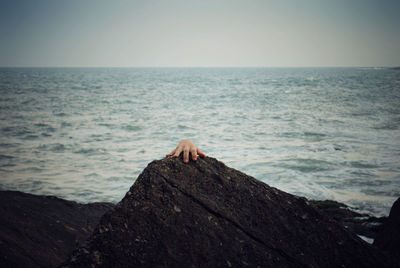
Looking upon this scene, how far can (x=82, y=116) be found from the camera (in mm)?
17797

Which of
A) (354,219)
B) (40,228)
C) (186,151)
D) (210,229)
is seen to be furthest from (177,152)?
(354,219)

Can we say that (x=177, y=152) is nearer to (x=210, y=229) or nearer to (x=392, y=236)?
(x=210, y=229)

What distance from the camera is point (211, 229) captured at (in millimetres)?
1989

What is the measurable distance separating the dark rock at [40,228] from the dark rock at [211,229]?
145 cm

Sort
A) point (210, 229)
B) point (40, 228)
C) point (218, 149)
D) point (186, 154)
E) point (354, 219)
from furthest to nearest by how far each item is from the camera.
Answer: point (218, 149) → point (354, 219) → point (40, 228) → point (186, 154) → point (210, 229)

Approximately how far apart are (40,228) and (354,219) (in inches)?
214

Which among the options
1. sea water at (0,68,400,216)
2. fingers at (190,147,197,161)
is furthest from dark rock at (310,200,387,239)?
fingers at (190,147,197,161)

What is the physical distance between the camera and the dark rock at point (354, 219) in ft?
15.6

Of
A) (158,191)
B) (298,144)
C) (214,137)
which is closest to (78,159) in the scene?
(214,137)

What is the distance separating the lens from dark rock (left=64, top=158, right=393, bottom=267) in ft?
5.80

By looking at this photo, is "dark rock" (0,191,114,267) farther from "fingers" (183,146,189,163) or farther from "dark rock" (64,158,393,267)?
"fingers" (183,146,189,163)

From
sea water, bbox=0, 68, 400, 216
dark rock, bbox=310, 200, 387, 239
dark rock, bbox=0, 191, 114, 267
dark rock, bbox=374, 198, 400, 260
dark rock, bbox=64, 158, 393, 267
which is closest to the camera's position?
dark rock, bbox=64, 158, 393, 267

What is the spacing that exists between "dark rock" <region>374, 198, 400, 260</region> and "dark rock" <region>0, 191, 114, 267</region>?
3437 millimetres

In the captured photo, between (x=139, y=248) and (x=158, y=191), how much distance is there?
452mm
